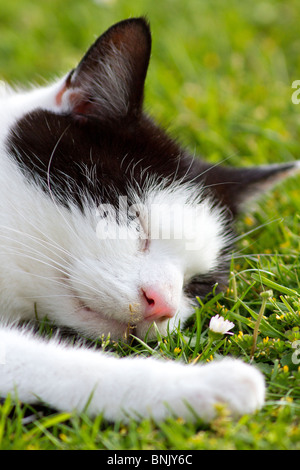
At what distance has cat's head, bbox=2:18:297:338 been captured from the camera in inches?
65.6

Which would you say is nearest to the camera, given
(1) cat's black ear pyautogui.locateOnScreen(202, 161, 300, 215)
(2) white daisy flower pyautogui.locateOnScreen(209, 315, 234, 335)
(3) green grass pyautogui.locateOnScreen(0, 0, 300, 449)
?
(3) green grass pyautogui.locateOnScreen(0, 0, 300, 449)

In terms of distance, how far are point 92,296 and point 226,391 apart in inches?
20.3

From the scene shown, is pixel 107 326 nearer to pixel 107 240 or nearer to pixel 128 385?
pixel 107 240

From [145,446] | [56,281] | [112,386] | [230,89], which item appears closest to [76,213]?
[56,281]

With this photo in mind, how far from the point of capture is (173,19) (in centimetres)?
407

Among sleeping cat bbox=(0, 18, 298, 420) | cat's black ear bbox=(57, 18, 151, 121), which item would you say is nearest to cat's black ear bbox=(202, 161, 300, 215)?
sleeping cat bbox=(0, 18, 298, 420)

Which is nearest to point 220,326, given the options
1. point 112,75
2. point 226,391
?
point 226,391

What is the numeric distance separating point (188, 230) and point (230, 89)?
5.95ft

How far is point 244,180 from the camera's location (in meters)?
2.23

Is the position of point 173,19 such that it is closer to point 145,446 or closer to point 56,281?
point 56,281

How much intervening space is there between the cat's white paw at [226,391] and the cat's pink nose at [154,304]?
31 centimetres

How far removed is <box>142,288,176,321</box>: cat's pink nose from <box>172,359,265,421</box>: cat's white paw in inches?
12.2

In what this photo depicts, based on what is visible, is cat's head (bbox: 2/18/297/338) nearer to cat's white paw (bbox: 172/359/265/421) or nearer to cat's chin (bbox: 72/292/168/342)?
cat's chin (bbox: 72/292/168/342)
